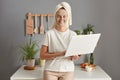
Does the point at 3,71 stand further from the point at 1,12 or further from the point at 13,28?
the point at 1,12

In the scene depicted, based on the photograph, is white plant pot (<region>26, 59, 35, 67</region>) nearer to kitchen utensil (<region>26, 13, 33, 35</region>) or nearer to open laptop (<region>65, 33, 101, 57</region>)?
kitchen utensil (<region>26, 13, 33, 35</region>)

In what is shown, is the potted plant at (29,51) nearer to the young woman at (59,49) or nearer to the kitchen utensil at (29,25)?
the kitchen utensil at (29,25)

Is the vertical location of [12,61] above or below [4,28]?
below

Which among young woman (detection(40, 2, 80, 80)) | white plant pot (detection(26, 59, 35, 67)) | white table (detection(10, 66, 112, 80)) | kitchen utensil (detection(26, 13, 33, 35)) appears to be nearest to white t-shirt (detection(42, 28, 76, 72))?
young woman (detection(40, 2, 80, 80))

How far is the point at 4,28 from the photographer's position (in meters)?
2.53

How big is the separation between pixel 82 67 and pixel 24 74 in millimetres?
670

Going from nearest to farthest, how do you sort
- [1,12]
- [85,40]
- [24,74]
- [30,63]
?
[85,40] < [24,74] < [30,63] < [1,12]

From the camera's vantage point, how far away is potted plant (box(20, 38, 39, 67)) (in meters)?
2.38

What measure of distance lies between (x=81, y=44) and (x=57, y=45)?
0.21 meters

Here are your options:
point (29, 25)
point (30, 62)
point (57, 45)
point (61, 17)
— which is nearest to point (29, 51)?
point (30, 62)

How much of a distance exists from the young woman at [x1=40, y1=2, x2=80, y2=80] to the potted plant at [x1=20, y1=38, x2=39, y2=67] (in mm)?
666

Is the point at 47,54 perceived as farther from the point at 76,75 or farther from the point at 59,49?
the point at 76,75

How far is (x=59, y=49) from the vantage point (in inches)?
68.6

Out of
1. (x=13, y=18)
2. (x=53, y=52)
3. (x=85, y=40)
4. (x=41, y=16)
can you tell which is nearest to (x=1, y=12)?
(x=13, y=18)
